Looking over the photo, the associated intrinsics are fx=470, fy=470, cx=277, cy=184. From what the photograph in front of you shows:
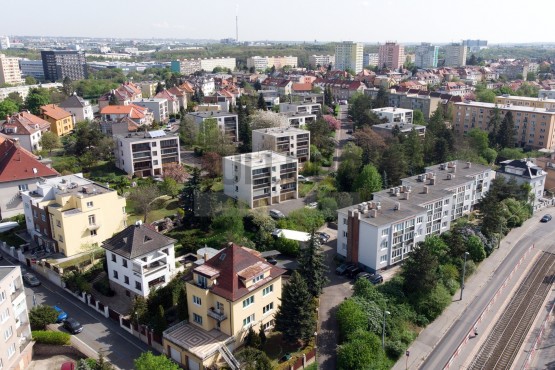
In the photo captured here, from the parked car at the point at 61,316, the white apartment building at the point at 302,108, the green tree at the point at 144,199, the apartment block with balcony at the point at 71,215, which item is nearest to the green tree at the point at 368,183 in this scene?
the green tree at the point at 144,199

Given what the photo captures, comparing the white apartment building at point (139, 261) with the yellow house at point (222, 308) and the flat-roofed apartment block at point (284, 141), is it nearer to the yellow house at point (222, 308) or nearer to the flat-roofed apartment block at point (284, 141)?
the yellow house at point (222, 308)

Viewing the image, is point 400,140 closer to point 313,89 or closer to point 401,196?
point 401,196

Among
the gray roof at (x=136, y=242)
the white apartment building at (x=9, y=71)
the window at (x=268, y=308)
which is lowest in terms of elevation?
the window at (x=268, y=308)

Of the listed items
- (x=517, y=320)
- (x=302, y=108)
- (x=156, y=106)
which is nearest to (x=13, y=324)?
(x=517, y=320)

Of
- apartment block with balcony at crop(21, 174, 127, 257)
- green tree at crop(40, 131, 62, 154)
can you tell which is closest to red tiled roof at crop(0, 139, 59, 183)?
apartment block with balcony at crop(21, 174, 127, 257)

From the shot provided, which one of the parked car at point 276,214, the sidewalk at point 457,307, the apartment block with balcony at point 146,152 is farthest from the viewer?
the apartment block with balcony at point 146,152

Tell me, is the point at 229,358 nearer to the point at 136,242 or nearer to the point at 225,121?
the point at 136,242
